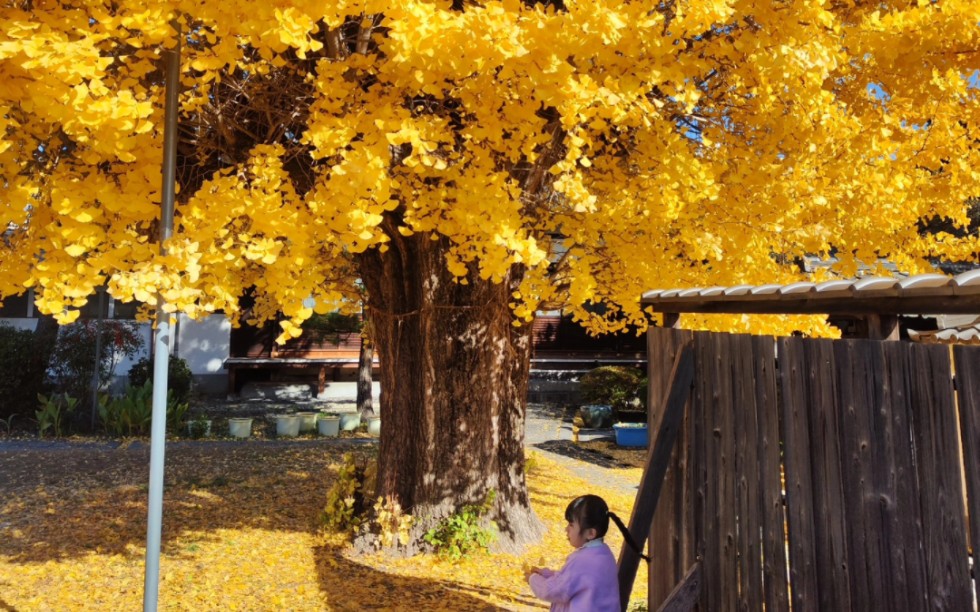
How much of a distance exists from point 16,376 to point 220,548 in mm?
8723

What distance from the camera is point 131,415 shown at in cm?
1129

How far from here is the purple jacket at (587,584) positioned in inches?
101

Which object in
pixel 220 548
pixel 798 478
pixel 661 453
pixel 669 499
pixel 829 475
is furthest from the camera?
pixel 220 548

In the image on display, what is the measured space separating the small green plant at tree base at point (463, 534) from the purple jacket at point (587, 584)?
3.07 metres

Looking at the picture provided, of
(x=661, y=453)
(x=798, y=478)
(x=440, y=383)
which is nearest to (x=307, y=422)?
(x=440, y=383)

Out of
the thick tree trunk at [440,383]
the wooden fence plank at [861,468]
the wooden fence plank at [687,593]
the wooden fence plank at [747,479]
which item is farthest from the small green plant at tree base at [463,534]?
the wooden fence plank at [861,468]

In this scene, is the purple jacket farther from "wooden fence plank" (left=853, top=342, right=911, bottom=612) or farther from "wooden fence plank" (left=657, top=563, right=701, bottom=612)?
"wooden fence plank" (left=853, top=342, right=911, bottom=612)

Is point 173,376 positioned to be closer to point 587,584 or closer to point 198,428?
point 198,428

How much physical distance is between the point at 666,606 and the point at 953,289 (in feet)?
5.95

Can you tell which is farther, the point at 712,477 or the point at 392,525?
the point at 392,525

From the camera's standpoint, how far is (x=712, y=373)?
9.53 ft

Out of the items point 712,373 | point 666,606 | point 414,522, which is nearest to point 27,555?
point 414,522

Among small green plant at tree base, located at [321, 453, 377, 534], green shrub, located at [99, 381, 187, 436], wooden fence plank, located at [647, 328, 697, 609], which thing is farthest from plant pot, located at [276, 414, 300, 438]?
wooden fence plank, located at [647, 328, 697, 609]

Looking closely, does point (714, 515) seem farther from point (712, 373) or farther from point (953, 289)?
point (953, 289)
